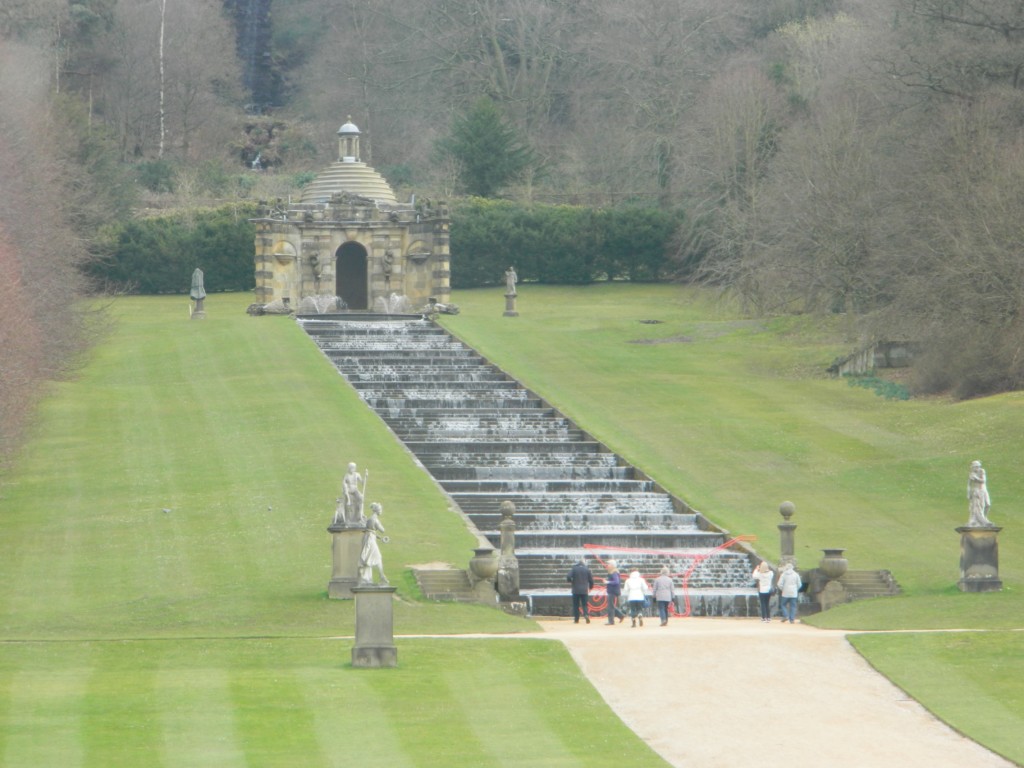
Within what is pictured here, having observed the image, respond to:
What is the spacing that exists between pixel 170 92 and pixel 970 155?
214ft

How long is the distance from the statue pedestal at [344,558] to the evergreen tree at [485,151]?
62.5m

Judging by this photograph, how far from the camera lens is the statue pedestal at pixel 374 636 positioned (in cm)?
2802

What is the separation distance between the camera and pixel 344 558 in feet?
118

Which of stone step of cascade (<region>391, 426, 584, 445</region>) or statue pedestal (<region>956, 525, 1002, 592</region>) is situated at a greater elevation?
stone step of cascade (<region>391, 426, 584, 445</region>)

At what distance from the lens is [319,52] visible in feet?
402

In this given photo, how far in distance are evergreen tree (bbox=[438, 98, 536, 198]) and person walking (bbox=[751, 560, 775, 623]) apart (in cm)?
6207

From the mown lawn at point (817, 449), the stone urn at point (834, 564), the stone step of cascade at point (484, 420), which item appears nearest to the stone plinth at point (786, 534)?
the stone urn at point (834, 564)

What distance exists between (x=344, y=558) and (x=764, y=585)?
869 centimetres

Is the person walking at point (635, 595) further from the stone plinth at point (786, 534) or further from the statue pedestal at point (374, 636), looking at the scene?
the statue pedestal at point (374, 636)

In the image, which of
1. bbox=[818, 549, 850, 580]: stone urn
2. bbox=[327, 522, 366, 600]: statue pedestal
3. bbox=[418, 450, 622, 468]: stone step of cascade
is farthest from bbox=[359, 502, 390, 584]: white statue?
bbox=[418, 450, 622, 468]: stone step of cascade

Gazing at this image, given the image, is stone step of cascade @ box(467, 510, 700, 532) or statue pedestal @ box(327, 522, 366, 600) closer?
statue pedestal @ box(327, 522, 366, 600)

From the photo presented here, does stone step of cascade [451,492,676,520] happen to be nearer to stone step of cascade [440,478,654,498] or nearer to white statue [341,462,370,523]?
stone step of cascade [440,478,654,498]

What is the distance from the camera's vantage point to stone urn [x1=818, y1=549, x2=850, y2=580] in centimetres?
3753

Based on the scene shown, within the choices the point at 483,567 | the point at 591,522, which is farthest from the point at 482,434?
the point at 483,567
